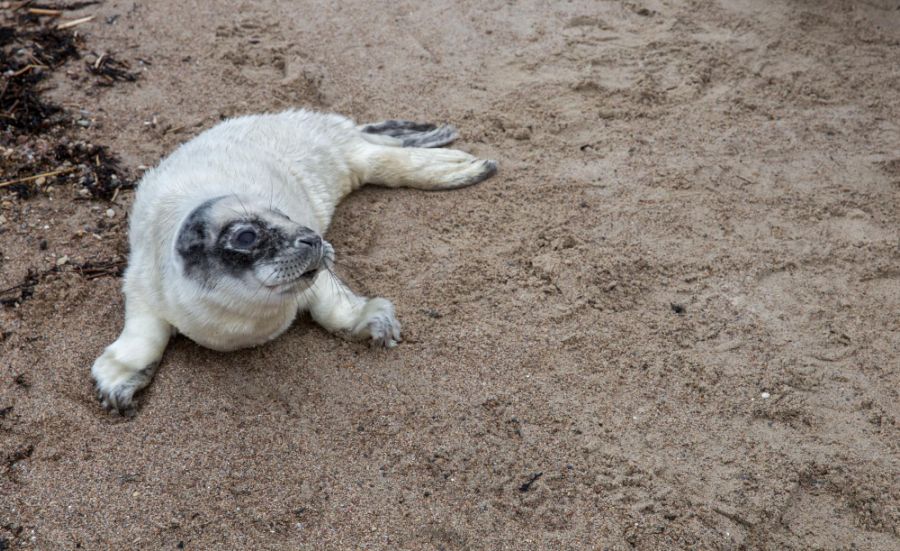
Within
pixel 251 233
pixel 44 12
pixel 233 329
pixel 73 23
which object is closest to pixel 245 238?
pixel 251 233

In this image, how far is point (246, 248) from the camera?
3.12m

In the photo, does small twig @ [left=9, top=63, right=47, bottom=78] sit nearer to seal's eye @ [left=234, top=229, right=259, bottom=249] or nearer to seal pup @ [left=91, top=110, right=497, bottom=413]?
seal pup @ [left=91, top=110, right=497, bottom=413]

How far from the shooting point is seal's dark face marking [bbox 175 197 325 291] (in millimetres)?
3107

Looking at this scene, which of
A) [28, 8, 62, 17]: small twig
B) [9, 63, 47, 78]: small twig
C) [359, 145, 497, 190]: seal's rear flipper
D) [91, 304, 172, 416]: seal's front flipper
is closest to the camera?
[91, 304, 172, 416]: seal's front flipper

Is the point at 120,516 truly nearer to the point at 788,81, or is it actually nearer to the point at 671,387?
the point at 671,387

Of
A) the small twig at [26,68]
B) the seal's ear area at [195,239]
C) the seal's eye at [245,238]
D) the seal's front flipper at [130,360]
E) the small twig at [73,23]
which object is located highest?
the seal's eye at [245,238]

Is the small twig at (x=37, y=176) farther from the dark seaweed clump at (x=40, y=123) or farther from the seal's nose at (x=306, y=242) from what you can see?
the seal's nose at (x=306, y=242)

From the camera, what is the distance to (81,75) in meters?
5.18

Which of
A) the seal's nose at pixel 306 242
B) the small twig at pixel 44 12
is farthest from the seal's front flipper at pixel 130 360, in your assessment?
the small twig at pixel 44 12

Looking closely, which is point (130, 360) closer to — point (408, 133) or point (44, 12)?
point (408, 133)

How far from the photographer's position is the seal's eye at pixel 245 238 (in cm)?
312

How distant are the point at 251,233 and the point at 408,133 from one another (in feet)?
6.42

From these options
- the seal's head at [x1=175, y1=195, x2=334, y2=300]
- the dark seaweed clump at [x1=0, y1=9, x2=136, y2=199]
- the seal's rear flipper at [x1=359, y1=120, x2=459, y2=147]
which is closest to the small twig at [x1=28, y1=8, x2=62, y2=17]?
the dark seaweed clump at [x1=0, y1=9, x2=136, y2=199]

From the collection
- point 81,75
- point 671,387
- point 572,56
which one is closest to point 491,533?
point 671,387
